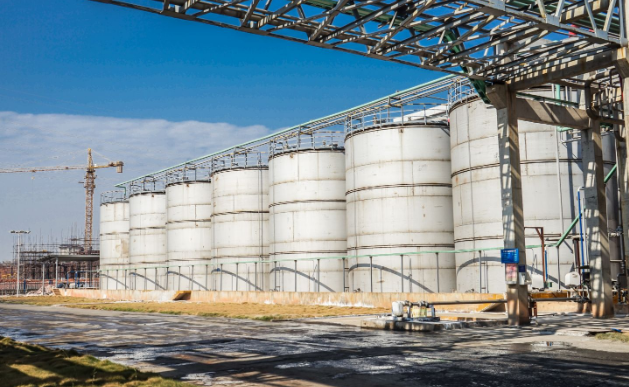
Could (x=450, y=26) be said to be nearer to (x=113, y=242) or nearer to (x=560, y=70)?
(x=560, y=70)

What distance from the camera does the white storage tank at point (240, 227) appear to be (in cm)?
5059

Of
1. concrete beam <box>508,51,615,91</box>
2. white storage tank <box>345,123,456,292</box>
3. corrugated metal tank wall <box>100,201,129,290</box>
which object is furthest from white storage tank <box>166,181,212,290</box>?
concrete beam <box>508,51,615,91</box>

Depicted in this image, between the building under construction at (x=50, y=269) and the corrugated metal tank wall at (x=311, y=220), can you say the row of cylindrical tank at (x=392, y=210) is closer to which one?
the corrugated metal tank wall at (x=311, y=220)

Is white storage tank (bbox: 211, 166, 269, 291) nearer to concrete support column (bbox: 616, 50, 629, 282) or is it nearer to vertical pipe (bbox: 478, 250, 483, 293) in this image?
vertical pipe (bbox: 478, 250, 483, 293)

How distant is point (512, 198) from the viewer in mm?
22031

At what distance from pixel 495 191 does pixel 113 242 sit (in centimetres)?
5119

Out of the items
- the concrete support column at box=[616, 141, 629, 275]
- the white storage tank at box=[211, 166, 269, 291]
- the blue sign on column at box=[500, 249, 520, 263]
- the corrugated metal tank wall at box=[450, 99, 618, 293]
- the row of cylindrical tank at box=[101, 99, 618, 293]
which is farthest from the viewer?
the white storage tank at box=[211, 166, 269, 291]

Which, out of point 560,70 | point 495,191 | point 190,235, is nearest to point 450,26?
point 560,70

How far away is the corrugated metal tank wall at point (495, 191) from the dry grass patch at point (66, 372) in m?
22.6

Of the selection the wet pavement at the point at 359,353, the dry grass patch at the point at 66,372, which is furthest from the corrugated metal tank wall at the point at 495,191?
the dry grass patch at the point at 66,372

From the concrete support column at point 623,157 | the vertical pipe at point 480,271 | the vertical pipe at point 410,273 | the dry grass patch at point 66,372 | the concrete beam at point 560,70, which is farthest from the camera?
the vertical pipe at point 410,273

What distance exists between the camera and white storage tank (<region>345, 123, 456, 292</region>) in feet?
120

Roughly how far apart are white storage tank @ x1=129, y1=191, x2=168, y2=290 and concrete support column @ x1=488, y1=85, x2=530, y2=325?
1852 inches

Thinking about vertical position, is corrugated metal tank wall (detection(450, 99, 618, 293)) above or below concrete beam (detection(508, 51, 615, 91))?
below
